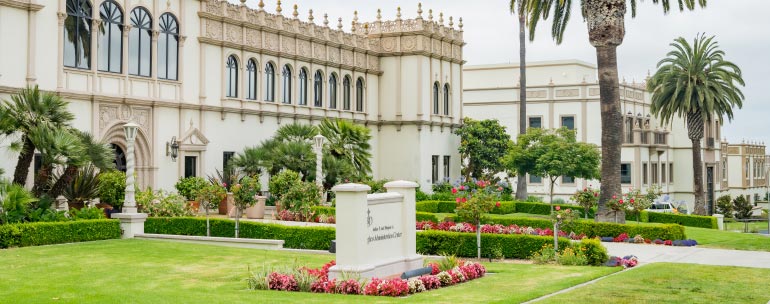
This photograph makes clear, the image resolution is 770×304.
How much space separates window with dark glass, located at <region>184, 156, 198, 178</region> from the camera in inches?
1462

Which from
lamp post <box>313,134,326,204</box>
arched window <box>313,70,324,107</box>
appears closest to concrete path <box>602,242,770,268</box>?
lamp post <box>313,134,326,204</box>

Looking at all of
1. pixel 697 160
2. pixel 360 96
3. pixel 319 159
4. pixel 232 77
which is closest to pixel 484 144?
pixel 360 96

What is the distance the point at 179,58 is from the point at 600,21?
664 inches

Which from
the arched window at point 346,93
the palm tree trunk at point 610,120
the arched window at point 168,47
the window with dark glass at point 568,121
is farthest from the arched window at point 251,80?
the window with dark glass at point 568,121

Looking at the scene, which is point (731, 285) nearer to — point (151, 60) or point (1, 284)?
point (1, 284)

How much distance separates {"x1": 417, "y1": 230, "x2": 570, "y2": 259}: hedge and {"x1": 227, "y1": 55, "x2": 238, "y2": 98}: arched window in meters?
17.2

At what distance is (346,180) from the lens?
38.1 meters

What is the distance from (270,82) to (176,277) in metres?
24.4

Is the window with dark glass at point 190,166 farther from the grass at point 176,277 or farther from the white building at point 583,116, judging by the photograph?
the white building at point 583,116

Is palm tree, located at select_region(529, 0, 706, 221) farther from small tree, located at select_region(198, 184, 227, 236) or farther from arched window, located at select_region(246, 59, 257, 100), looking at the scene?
arched window, located at select_region(246, 59, 257, 100)

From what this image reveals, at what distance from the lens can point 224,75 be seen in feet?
127

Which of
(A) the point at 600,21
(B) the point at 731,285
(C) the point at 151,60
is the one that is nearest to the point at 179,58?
(C) the point at 151,60

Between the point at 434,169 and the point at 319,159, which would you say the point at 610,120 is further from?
the point at 434,169

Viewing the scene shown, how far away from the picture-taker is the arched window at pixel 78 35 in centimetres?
3150
